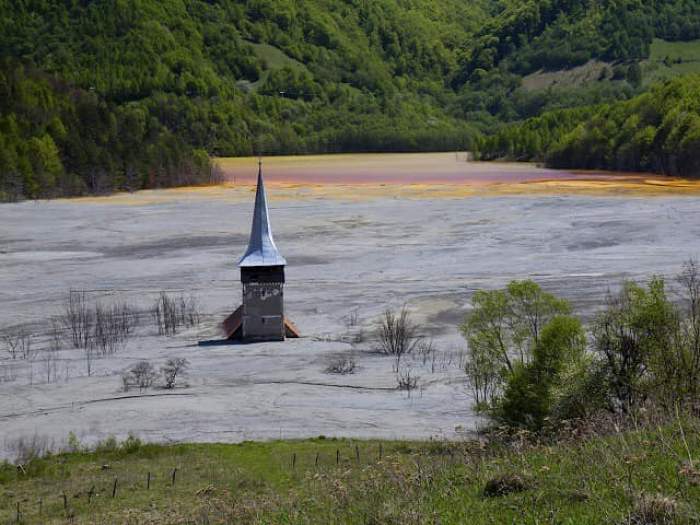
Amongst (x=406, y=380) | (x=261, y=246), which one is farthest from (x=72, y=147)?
(x=406, y=380)

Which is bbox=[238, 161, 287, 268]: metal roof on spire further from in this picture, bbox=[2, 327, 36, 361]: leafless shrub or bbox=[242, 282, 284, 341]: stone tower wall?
bbox=[2, 327, 36, 361]: leafless shrub

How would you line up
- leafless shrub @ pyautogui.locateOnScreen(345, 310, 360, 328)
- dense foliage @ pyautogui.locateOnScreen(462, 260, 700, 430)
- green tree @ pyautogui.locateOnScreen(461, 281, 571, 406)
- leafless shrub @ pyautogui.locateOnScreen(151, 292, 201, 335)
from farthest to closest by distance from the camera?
leafless shrub @ pyautogui.locateOnScreen(345, 310, 360, 328)
leafless shrub @ pyautogui.locateOnScreen(151, 292, 201, 335)
green tree @ pyautogui.locateOnScreen(461, 281, 571, 406)
dense foliage @ pyautogui.locateOnScreen(462, 260, 700, 430)

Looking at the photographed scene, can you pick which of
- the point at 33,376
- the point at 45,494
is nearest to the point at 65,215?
the point at 33,376

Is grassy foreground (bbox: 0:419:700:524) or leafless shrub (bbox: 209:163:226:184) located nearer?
grassy foreground (bbox: 0:419:700:524)

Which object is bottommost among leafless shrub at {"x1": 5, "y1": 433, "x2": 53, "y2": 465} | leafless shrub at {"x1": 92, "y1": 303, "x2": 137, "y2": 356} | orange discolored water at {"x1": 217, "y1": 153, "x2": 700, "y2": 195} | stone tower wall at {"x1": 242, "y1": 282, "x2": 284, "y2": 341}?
orange discolored water at {"x1": 217, "y1": 153, "x2": 700, "y2": 195}

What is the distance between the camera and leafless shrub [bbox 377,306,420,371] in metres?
41.8

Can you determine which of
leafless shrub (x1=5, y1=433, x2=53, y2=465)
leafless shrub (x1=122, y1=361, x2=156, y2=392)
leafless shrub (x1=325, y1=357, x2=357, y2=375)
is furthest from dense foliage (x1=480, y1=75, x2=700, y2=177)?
leafless shrub (x1=5, y1=433, x2=53, y2=465)

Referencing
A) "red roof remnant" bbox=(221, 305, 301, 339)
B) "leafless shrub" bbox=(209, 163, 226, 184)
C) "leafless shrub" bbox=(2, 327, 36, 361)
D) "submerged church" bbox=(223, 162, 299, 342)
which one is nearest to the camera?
"leafless shrub" bbox=(2, 327, 36, 361)

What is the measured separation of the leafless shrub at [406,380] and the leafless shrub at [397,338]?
3.35ft

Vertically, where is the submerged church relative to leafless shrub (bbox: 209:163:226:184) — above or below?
above

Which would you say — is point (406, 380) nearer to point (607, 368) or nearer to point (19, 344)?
point (607, 368)

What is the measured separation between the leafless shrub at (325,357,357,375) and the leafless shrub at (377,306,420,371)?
63.9 inches

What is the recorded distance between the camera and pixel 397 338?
42.2 meters

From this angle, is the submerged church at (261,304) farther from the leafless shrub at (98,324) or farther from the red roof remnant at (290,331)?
the leafless shrub at (98,324)
